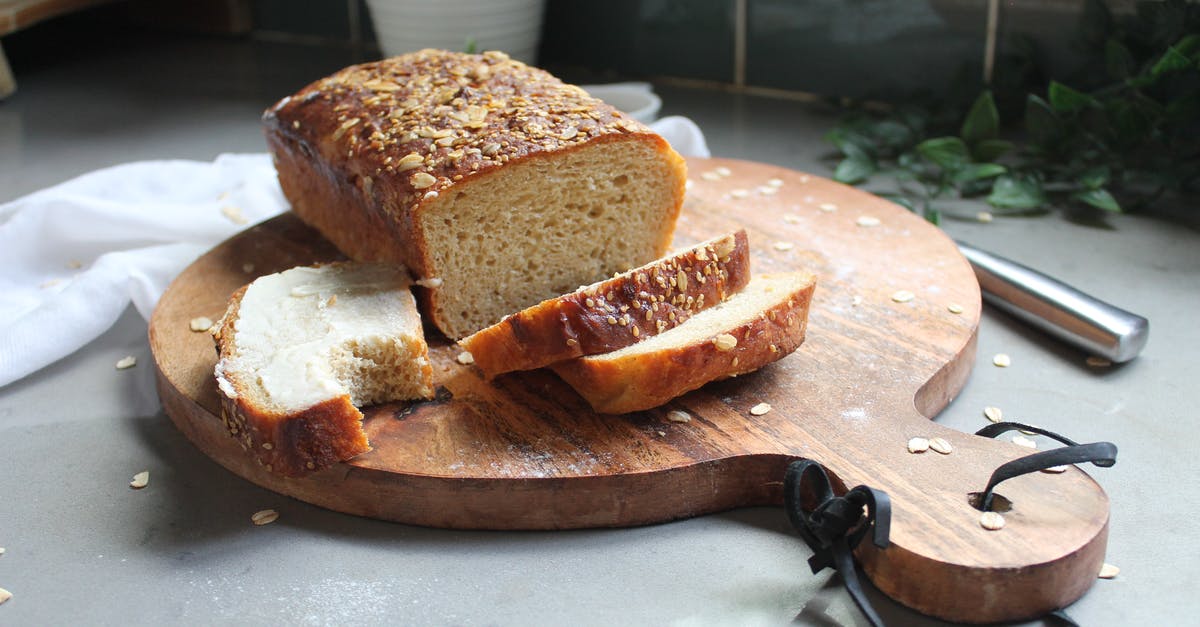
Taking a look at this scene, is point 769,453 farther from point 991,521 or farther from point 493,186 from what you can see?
point 493,186

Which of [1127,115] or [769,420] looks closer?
[769,420]

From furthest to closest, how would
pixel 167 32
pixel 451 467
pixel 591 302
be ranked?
pixel 167 32 < pixel 591 302 < pixel 451 467

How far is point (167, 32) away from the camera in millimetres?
6074

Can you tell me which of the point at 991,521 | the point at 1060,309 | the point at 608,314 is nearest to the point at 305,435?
the point at 608,314

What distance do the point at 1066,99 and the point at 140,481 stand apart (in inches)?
113

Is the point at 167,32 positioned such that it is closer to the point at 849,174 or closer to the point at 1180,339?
the point at 849,174

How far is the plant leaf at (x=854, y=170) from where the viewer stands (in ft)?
11.7

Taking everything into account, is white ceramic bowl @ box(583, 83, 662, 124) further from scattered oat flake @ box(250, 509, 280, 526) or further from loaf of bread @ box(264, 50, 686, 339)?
scattered oat flake @ box(250, 509, 280, 526)

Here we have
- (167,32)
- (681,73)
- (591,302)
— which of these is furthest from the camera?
(167,32)

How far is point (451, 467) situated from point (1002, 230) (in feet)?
6.63

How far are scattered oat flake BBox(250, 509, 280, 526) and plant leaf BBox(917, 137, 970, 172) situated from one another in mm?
2330

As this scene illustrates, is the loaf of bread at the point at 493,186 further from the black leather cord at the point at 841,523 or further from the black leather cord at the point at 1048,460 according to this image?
the black leather cord at the point at 1048,460

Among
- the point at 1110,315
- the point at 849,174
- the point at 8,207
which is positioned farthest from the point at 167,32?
the point at 1110,315

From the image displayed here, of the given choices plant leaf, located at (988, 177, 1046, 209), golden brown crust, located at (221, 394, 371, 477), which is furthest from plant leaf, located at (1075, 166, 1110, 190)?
golden brown crust, located at (221, 394, 371, 477)
